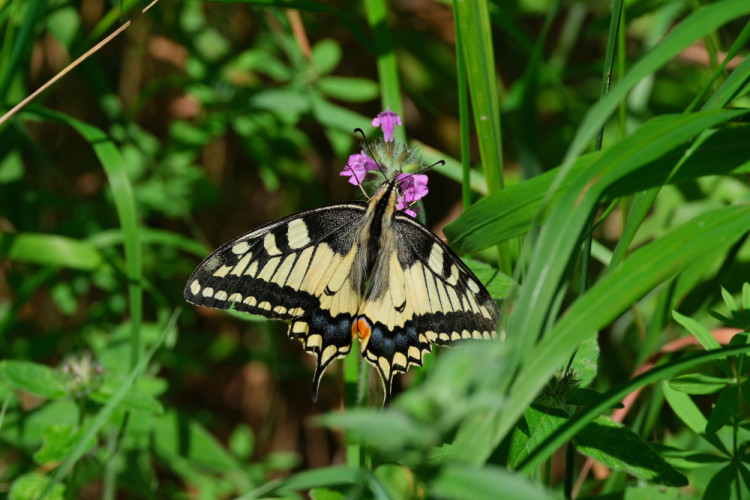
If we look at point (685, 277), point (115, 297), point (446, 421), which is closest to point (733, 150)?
point (685, 277)

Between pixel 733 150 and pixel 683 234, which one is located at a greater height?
pixel 733 150

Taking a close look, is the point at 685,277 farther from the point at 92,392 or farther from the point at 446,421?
the point at 92,392

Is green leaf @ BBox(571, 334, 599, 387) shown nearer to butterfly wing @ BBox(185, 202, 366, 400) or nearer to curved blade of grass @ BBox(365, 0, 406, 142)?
butterfly wing @ BBox(185, 202, 366, 400)

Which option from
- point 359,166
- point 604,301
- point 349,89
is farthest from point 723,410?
point 349,89

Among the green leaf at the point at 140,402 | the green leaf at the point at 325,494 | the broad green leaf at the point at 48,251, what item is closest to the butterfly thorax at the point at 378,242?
the green leaf at the point at 325,494

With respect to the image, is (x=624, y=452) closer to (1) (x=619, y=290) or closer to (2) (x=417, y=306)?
(1) (x=619, y=290)

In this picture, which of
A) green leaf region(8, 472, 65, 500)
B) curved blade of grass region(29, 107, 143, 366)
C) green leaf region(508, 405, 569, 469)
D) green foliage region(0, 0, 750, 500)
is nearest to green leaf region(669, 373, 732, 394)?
green foliage region(0, 0, 750, 500)
